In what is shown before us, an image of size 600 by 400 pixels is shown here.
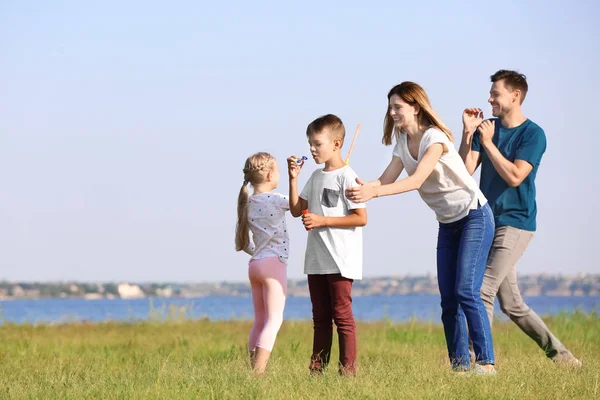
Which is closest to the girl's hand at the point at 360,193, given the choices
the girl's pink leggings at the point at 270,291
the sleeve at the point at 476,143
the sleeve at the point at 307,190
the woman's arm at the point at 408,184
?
the woman's arm at the point at 408,184

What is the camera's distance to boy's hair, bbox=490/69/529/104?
6387mm

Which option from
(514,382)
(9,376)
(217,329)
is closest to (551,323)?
(217,329)

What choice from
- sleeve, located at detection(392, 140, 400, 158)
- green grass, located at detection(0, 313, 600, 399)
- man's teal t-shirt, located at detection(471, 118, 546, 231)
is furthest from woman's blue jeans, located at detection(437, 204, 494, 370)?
sleeve, located at detection(392, 140, 400, 158)

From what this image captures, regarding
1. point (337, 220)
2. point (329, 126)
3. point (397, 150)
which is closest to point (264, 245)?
point (337, 220)

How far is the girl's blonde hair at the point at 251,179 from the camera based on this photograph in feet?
20.6

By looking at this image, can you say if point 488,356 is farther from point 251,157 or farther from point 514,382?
point 251,157

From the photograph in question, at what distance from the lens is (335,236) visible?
570cm

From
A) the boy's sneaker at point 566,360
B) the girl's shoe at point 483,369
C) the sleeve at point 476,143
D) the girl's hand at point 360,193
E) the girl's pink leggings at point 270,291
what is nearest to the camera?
the girl's hand at point 360,193

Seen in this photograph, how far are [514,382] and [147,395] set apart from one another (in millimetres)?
2315

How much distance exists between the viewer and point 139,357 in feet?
26.4

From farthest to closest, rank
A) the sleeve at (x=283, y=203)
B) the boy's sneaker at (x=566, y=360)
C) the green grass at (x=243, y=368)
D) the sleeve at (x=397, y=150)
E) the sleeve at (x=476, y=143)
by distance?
the boy's sneaker at (x=566, y=360) → the sleeve at (x=476, y=143) → the sleeve at (x=283, y=203) → the sleeve at (x=397, y=150) → the green grass at (x=243, y=368)

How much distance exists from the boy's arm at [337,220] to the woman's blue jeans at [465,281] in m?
0.65

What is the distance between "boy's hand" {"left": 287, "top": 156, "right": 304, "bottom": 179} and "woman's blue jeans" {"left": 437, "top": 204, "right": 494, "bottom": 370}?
42.8 inches

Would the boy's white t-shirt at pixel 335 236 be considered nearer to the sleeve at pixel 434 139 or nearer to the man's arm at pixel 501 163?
the sleeve at pixel 434 139
